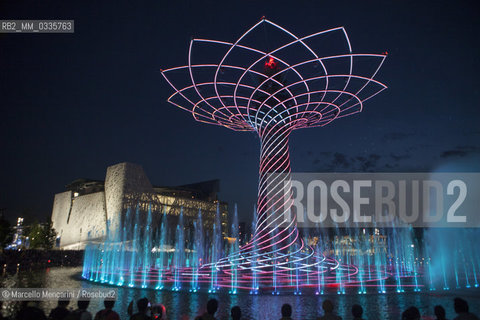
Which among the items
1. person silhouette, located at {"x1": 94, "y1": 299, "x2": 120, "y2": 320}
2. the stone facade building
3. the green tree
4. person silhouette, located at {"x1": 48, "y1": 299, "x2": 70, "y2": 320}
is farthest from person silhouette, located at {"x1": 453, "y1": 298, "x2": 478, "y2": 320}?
the green tree

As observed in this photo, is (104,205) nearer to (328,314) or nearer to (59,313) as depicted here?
(59,313)

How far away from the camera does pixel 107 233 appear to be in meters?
52.2

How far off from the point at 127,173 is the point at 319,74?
147ft

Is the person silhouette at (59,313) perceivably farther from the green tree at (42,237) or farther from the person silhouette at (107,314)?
the green tree at (42,237)

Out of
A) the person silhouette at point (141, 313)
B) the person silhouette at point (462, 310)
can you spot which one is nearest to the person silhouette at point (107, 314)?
the person silhouette at point (141, 313)

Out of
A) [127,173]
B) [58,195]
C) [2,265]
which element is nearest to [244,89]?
[2,265]

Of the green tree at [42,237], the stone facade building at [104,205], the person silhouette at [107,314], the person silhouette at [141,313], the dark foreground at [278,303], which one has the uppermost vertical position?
the stone facade building at [104,205]

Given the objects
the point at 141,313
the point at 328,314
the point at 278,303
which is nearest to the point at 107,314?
the point at 141,313

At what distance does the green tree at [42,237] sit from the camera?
5769 centimetres

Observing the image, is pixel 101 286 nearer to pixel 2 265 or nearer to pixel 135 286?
pixel 135 286

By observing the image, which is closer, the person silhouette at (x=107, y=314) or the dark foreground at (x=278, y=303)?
the person silhouette at (x=107, y=314)

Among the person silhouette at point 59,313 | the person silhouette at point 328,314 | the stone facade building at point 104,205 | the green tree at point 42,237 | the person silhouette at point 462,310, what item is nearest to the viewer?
the person silhouette at point 462,310

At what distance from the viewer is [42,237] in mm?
58312

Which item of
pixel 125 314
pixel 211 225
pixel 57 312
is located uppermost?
pixel 211 225
